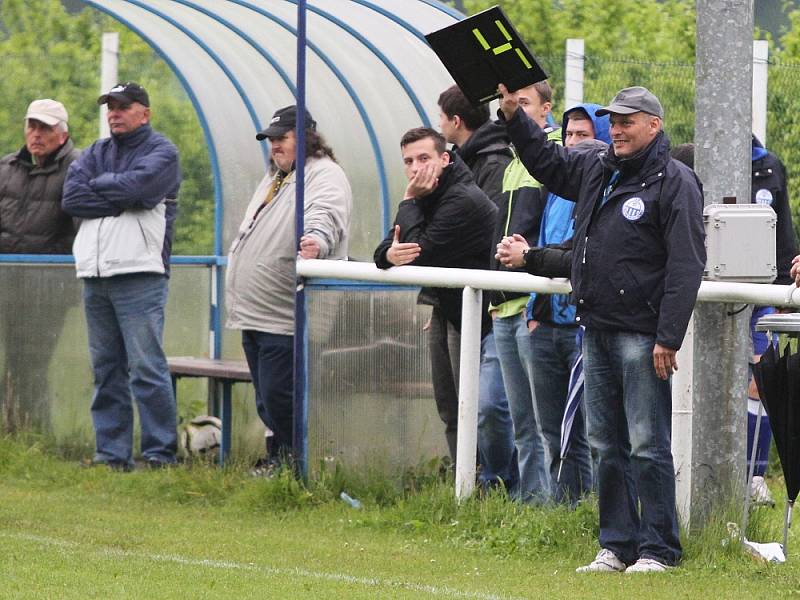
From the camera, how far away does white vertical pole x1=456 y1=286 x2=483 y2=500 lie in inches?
325

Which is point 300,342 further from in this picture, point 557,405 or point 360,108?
point 360,108

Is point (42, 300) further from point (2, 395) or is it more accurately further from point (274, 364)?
point (274, 364)

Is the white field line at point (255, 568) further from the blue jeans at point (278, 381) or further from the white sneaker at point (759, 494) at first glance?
the blue jeans at point (278, 381)

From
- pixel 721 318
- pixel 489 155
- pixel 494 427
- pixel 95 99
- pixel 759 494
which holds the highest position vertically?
pixel 95 99

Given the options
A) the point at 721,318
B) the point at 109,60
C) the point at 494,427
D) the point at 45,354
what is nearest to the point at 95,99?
the point at 109,60

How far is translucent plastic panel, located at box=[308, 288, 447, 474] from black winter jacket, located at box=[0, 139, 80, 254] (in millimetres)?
2714

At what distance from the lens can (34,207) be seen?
11312 mm

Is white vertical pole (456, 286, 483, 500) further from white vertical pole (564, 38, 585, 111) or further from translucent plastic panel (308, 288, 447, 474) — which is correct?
white vertical pole (564, 38, 585, 111)

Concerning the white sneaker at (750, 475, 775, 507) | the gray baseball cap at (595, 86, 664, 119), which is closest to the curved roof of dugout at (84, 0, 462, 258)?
the white sneaker at (750, 475, 775, 507)

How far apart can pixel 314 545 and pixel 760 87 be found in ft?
16.4

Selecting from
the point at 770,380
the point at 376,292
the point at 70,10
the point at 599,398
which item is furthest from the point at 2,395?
the point at 70,10

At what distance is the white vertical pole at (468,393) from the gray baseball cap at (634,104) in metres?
1.47

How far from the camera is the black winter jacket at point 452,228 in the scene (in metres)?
8.77

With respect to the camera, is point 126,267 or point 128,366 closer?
point 126,267
